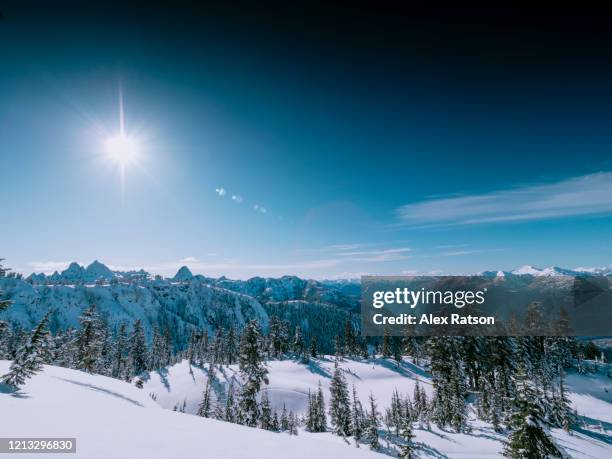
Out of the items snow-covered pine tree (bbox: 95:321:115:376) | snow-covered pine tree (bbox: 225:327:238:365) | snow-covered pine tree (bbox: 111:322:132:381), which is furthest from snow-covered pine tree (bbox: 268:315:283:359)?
snow-covered pine tree (bbox: 95:321:115:376)

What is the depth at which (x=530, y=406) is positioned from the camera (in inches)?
787

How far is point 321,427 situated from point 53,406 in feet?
185

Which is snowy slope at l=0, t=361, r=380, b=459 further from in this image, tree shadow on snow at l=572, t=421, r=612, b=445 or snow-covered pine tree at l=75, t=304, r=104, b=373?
tree shadow on snow at l=572, t=421, r=612, b=445

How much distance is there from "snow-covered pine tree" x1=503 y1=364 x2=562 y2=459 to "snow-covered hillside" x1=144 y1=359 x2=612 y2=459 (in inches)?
450

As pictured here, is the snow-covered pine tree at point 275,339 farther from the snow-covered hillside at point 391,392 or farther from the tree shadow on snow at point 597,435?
the tree shadow on snow at point 597,435

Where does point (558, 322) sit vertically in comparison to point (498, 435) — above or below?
above

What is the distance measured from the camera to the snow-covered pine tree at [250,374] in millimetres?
31062

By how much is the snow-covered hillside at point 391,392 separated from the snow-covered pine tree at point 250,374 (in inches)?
474

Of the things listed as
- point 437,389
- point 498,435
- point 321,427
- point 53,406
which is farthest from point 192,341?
point 53,406

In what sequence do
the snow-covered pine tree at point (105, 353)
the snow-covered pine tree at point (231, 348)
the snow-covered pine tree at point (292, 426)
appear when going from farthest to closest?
the snow-covered pine tree at point (231, 348) → the snow-covered pine tree at point (105, 353) → the snow-covered pine tree at point (292, 426)

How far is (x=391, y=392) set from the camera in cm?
7469

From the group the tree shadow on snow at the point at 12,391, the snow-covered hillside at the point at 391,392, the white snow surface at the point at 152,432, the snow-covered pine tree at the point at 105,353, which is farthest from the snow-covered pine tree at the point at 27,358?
the snow-covered pine tree at the point at 105,353

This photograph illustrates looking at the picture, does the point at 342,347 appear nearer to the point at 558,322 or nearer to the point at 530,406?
the point at 558,322

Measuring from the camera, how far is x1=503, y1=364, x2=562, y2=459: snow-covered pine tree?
19.4 meters
